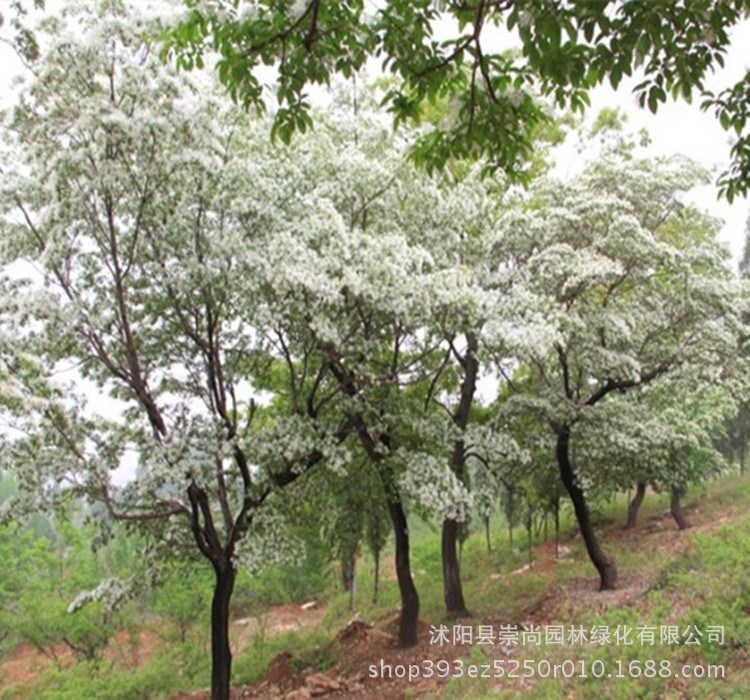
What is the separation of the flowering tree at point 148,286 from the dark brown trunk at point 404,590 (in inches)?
97.9

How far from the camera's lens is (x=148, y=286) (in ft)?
33.0

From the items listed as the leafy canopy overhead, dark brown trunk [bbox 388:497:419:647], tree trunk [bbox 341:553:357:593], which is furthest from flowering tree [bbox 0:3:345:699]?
tree trunk [bbox 341:553:357:593]

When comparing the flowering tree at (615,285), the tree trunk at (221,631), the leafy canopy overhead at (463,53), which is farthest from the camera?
the flowering tree at (615,285)

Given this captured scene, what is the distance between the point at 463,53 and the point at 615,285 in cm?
924

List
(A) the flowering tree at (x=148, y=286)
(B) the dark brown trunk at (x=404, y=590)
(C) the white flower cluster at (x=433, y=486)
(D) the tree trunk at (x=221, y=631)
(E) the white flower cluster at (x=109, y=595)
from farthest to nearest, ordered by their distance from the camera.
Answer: (B) the dark brown trunk at (x=404, y=590), (D) the tree trunk at (x=221, y=631), (E) the white flower cluster at (x=109, y=595), (C) the white flower cluster at (x=433, y=486), (A) the flowering tree at (x=148, y=286)

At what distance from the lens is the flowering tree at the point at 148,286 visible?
7.85 metres

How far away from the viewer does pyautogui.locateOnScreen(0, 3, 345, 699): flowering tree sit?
7.85m

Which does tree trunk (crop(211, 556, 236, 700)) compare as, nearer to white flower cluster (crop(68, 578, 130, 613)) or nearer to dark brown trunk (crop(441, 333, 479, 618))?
white flower cluster (crop(68, 578, 130, 613))

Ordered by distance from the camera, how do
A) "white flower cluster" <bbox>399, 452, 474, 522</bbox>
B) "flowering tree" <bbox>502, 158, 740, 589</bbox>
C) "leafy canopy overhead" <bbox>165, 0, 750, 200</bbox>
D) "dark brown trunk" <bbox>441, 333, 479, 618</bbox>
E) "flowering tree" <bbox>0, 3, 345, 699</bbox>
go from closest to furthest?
1. "leafy canopy overhead" <bbox>165, 0, 750, 200</bbox>
2. "flowering tree" <bbox>0, 3, 345, 699</bbox>
3. "white flower cluster" <bbox>399, 452, 474, 522</bbox>
4. "flowering tree" <bbox>502, 158, 740, 589</bbox>
5. "dark brown trunk" <bbox>441, 333, 479, 618</bbox>

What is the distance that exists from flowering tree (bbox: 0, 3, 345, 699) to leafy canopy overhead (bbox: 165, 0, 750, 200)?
4730 millimetres

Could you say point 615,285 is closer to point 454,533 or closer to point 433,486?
point 433,486

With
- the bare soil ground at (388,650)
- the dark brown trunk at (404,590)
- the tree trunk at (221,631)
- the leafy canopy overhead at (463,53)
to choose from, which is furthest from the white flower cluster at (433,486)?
the leafy canopy overhead at (463,53)

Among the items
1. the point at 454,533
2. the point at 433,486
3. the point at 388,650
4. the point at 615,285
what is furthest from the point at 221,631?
the point at 615,285

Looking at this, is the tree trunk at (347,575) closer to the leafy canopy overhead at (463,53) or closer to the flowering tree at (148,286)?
the flowering tree at (148,286)
